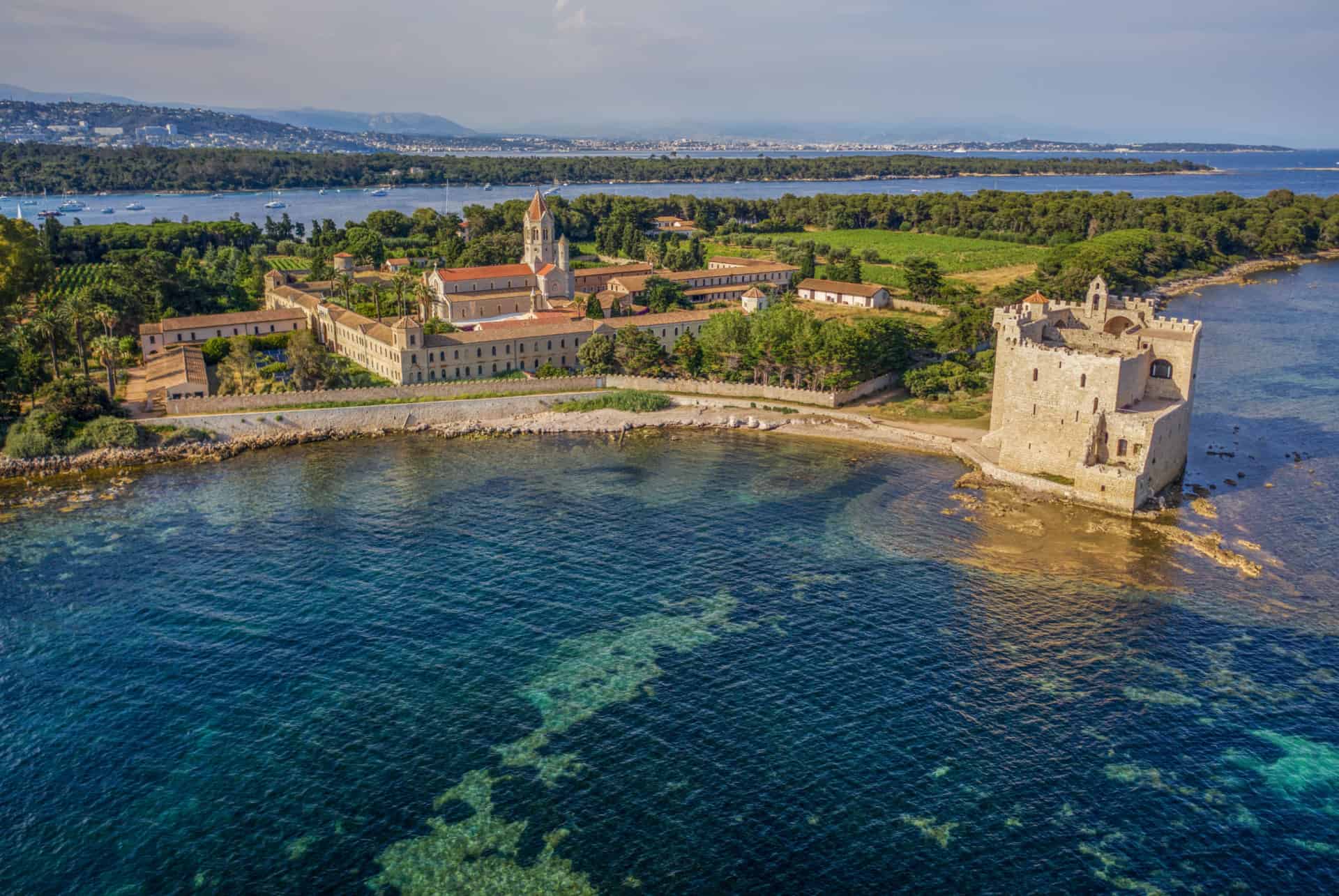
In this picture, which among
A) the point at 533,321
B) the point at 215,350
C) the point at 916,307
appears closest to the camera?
the point at 215,350

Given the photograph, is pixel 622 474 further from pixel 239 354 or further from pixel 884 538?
pixel 239 354

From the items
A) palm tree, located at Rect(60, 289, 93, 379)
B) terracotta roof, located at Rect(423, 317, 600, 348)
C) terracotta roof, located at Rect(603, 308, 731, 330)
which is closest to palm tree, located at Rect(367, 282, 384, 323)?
terracotta roof, located at Rect(423, 317, 600, 348)

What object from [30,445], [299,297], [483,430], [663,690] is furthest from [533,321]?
[663,690]

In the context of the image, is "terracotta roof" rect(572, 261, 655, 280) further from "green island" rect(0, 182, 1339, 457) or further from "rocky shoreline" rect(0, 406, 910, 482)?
"rocky shoreline" rect(0, 406, 910, 482)

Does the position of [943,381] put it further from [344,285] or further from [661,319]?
[344,285]

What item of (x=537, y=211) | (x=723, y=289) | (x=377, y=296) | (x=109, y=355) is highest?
(x=537, y=211)
